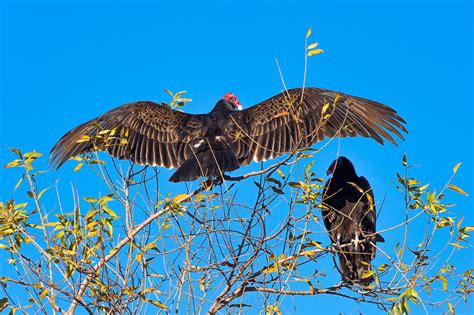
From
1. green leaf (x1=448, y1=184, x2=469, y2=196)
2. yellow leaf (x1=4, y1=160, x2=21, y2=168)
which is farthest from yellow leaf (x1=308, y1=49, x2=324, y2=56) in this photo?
yellow leaf (x1=4, y1=160, x2=21, y2=168)

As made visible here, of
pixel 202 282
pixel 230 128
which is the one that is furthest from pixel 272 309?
pixel 230 128

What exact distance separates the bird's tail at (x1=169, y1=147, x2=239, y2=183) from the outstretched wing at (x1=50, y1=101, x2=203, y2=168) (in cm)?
38

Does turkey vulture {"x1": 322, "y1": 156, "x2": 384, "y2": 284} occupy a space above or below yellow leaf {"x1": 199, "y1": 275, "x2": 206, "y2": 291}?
above

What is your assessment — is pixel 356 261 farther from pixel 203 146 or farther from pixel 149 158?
pixel 149 158

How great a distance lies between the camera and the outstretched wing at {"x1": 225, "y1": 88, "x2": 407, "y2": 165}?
501 cm

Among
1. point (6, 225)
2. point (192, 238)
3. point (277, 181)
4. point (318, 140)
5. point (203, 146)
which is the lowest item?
point (6, 225)

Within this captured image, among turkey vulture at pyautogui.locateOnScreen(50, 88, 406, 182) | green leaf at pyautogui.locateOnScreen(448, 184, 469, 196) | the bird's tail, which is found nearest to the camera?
green leaf at pyautogui.locateOnScreen(448, 184, 469, 196)

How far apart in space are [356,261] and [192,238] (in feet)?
5.34

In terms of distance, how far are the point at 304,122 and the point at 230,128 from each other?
0.60 metres

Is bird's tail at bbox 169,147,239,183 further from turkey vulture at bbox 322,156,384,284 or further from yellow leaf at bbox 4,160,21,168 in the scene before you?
yellow leaf at bbox 4,160,21,168

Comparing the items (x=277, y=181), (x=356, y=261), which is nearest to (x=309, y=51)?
(x=277, y=181)

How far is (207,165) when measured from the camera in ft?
14.9

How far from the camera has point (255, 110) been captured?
538cm

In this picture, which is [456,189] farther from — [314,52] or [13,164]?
[13,164]
